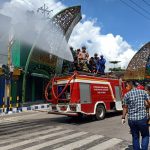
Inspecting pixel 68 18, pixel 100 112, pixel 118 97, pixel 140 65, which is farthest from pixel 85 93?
pixel 140 65

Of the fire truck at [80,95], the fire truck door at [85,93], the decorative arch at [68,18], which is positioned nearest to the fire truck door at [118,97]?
the fire truck at [80,95]

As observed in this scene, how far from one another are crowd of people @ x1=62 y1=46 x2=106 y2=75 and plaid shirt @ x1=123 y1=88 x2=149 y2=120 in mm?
10641

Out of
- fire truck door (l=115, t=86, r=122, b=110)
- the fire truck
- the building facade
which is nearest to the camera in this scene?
the fire truck

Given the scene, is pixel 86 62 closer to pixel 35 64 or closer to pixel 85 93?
pixel 85 93

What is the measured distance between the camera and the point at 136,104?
→ 23.8ft

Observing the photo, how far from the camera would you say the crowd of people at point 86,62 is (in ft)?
59.5

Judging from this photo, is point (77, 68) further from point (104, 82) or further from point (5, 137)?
point (5, 137)

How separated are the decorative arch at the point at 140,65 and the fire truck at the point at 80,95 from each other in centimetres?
4116

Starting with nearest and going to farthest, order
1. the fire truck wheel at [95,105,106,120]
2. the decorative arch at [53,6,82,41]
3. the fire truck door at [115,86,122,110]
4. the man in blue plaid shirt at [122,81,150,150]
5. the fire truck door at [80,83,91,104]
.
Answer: the man in blue plaid shirt at [122,81,150,150] < the fire truck door at [80,83,91,104] < the fire truck wheel at [95,105,106,120] < the fire truck door at [115,86,122,110] < the decorative arch at [53,6,82,41]

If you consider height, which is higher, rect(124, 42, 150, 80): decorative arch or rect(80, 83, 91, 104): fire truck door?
rect(124, 42, 150, 80): decorative arch

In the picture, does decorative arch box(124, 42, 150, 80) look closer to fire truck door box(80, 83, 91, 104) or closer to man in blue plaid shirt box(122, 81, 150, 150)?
fire truck door box(80, 83, 91, 104)

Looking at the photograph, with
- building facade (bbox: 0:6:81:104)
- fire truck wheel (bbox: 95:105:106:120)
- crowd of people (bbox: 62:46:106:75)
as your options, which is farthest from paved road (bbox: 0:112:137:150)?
building facade (bbox: 0:6:81:104)

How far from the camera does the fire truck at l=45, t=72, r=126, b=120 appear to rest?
1502 cm

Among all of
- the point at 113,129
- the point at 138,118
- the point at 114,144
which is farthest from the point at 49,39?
the point at 138,118
